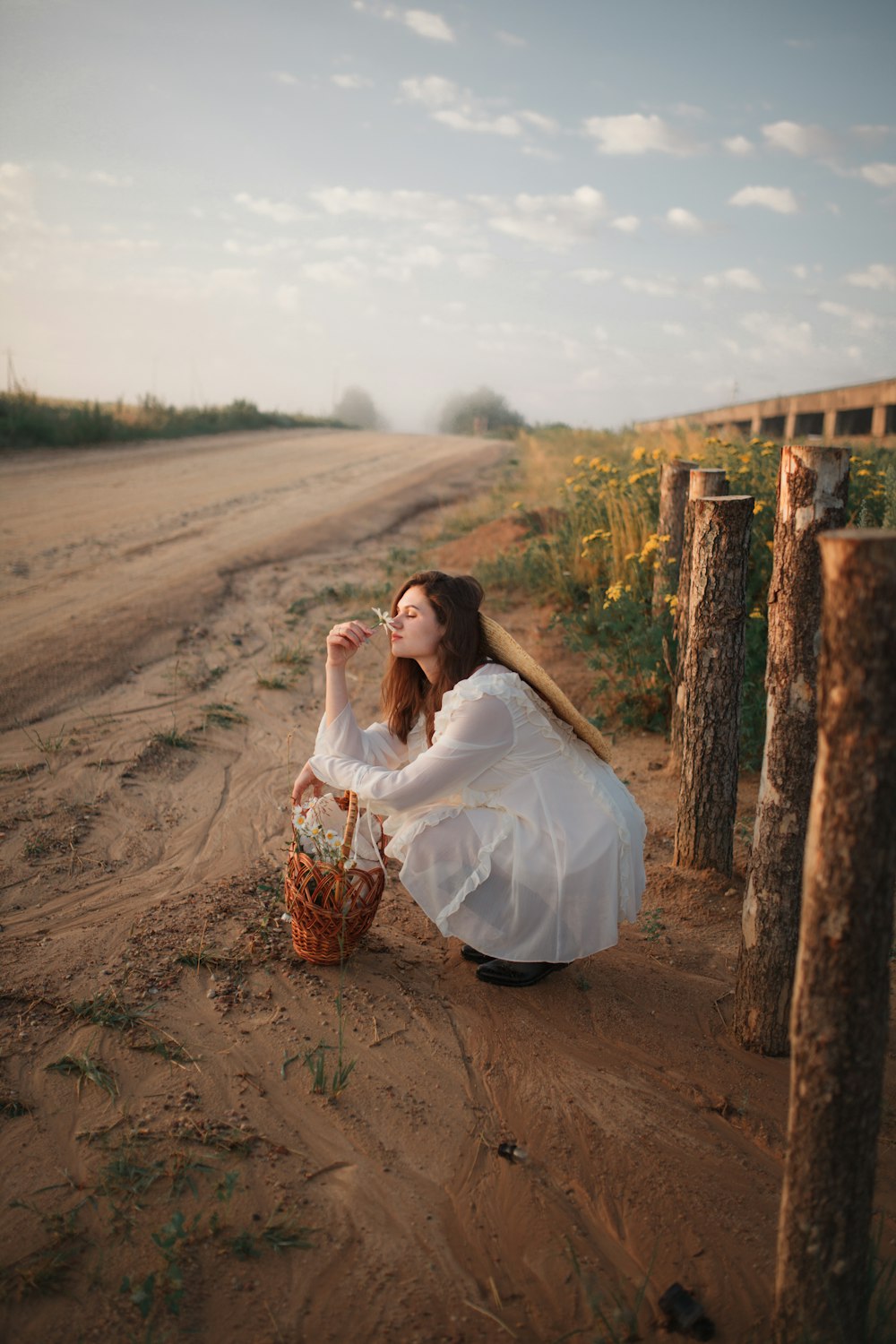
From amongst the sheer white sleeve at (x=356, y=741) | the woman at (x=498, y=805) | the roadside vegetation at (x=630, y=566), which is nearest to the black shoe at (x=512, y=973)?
the woman at (x=498, y=805)

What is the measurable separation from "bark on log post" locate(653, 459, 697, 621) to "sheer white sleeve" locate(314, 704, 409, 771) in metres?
2.77

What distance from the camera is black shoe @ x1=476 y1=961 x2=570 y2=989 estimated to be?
3400 millimetres

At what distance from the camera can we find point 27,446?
13.8m

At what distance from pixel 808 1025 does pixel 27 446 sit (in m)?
14.2

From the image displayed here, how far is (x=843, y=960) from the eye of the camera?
1.85 m

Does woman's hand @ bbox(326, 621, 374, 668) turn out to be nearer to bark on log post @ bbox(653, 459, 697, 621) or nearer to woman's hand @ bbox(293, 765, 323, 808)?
woman's hand @ bbox(293, 765, 323, 808)

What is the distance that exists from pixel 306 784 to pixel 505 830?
75 cm

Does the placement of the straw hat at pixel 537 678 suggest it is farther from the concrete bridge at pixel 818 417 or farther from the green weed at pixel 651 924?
the concrete bridge at pixel 818 417

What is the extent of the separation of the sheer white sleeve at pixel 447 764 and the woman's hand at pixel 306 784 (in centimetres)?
20

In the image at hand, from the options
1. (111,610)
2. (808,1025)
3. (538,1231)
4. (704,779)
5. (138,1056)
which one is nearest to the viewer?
(808,1025)

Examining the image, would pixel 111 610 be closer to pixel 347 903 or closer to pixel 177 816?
pixel 177 816

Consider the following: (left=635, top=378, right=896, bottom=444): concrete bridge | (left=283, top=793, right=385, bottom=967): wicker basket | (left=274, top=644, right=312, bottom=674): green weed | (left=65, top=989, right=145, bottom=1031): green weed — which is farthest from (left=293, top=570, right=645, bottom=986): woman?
(left=635, top=378, right=896, bottom=444): concrete bridge

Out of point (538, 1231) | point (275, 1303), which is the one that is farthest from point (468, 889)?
point (275, 1303)

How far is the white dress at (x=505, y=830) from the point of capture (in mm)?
3139
